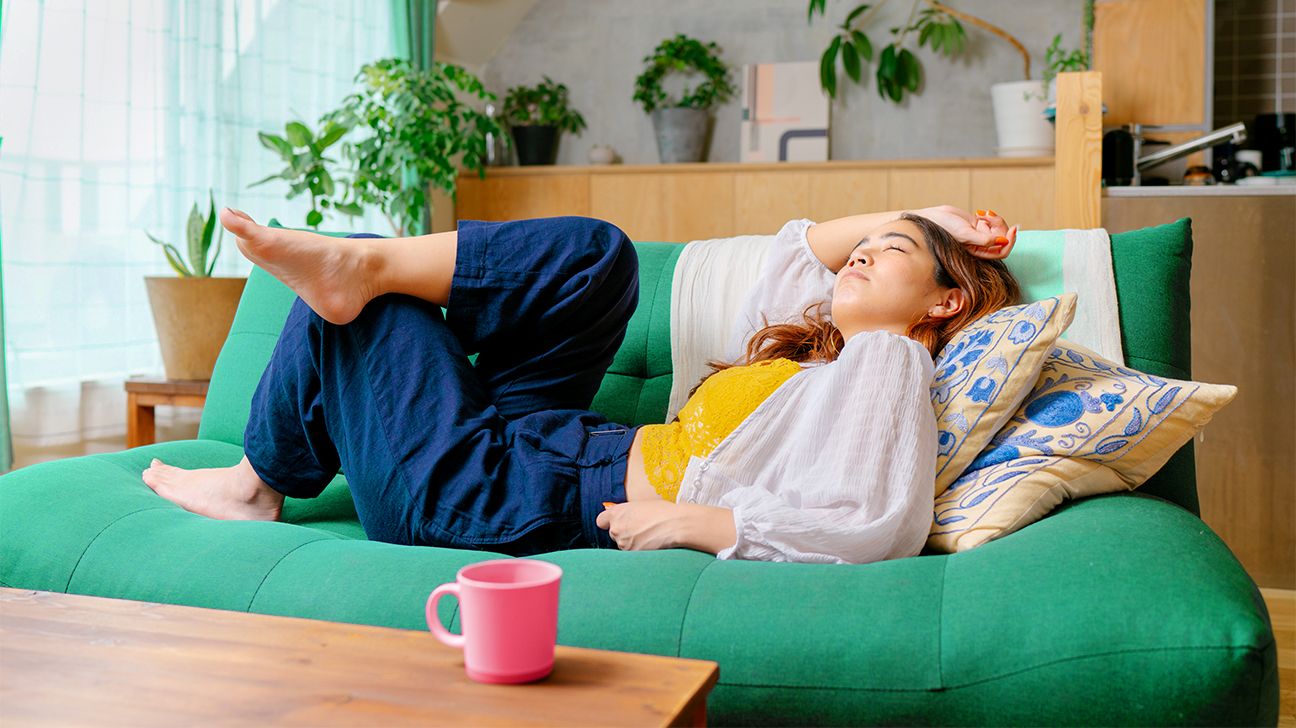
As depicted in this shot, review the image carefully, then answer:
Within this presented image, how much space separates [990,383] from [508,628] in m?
0.81

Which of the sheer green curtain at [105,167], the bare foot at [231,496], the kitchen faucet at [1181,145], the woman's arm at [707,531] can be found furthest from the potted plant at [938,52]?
the bare foot at [231,496]

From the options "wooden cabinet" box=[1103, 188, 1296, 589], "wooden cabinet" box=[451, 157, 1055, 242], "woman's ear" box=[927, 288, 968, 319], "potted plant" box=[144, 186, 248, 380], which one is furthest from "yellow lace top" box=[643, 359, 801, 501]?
"wooden cabinet" box=[451, 157, 1055, 242]

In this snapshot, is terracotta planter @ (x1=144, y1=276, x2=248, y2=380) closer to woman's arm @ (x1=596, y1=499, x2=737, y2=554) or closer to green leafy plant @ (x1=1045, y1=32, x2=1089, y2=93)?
woman's arm @ (x1=596, y1=499, x2=737, y2=554)

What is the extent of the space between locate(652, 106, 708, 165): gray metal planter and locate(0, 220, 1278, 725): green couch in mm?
3142

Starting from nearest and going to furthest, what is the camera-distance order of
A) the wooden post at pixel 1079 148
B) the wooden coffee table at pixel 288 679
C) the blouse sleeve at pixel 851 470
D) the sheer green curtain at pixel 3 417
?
1. the wooden coffee table at pixel 288 679
2. the blouse sleeve at pixel 851 470
3. the sheer green curtain at pixel 3 417
4. the wooden post at pixel 1079 148

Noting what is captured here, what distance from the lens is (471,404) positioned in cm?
155

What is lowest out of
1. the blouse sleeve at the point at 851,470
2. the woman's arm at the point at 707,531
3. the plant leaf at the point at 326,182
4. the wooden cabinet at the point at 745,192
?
the woman's arm at the point at 707,531

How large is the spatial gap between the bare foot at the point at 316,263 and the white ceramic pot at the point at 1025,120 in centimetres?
306

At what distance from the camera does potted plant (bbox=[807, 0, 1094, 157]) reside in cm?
394

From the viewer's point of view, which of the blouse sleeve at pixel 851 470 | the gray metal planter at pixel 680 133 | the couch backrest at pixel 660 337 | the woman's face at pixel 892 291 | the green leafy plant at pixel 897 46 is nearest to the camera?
the blouse sleeve at pixel 851 470

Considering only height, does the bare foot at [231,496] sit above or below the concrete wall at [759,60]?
below

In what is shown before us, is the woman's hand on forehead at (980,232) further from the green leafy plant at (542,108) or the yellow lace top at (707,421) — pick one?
the green leafy plant at (542,108)

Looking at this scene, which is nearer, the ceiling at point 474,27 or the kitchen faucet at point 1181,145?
the kitchen faucet at point 1181,145

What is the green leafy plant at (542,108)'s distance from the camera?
4597 mm
